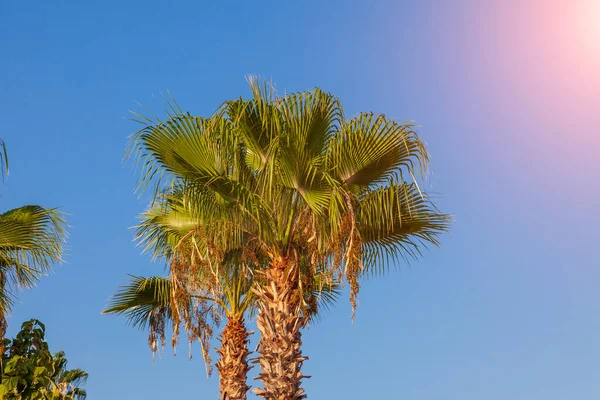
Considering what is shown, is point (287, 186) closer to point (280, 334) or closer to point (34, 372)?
point (280, 334)

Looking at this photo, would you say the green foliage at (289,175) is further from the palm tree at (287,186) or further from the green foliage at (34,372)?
the green foliage at (34,372)

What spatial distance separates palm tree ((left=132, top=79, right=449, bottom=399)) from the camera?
463 inches

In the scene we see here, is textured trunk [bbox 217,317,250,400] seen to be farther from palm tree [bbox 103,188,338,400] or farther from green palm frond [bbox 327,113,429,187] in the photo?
green palm frond [bbox 327,113,429,187]

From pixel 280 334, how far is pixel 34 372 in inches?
240

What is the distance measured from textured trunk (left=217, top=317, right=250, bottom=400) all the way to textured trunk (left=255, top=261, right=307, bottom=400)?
15.1 feet

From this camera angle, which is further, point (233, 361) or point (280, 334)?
point (233, 361)

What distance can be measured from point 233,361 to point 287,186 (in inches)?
231

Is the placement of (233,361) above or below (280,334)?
above

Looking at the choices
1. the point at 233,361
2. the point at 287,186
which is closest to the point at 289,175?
the point at 287,186

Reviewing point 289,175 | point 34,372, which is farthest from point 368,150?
point 34,372

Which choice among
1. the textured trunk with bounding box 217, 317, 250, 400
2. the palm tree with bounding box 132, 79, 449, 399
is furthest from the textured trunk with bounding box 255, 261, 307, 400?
the textured trunk with bounding box 217, 317, 250, 400

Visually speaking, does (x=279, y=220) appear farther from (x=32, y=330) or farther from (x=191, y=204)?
(x=32, y=330)

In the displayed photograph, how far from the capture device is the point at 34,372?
14.9m

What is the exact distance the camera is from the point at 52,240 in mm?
13438
